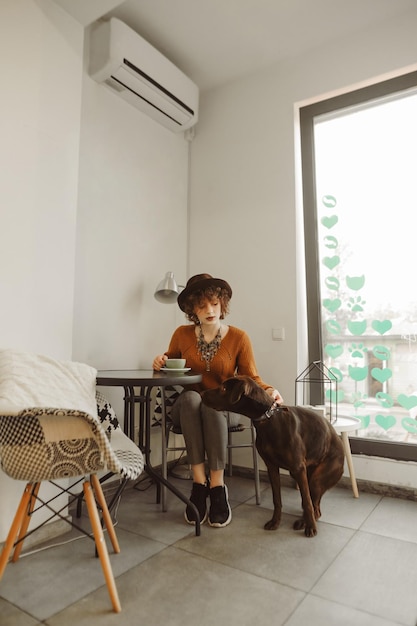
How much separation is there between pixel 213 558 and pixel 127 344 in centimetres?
138

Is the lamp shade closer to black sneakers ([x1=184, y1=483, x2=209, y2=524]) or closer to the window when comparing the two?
the window

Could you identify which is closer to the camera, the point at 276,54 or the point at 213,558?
the point at 213,558

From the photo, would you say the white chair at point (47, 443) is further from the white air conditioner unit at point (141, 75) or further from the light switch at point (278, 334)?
the white air conditioner unit at point (141, 75)

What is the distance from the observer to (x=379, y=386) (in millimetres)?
2650

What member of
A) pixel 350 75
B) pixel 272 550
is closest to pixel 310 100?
pixel 350 75

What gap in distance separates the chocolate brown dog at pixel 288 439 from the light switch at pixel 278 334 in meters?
0.86

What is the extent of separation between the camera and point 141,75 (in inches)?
105

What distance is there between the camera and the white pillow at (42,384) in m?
1.38

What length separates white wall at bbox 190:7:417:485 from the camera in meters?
2.75

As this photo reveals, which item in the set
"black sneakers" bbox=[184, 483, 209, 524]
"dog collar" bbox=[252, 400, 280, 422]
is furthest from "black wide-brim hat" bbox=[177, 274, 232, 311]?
"black sneakers" bbox=[184, 483, 209, 524]

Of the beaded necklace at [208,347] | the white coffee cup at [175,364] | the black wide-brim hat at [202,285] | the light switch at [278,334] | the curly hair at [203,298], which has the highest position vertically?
the black wide-brim hat at [202,285]

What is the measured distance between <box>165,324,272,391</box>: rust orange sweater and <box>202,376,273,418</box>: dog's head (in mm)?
447

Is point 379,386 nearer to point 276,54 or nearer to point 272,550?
point 272,550

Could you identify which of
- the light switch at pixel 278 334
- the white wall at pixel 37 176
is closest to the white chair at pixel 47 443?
the white wall at pixel 37 176
